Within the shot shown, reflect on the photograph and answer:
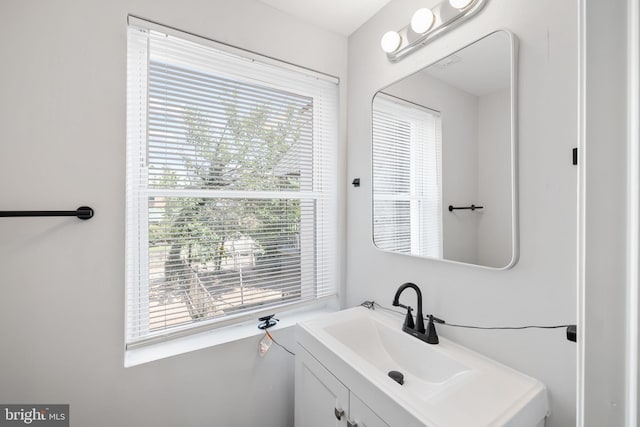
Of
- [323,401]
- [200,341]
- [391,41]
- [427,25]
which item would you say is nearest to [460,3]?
[427,25]

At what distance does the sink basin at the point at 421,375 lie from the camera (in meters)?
0.72

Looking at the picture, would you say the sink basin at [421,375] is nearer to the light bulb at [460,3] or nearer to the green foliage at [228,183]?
the green foliage at [228,183]

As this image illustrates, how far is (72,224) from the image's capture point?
1025mm

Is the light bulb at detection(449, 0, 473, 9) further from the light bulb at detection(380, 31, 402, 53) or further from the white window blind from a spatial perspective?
the white window blind

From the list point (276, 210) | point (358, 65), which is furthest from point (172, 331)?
point (358, 65)

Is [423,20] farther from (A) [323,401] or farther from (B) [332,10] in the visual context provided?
(A) [323,401]

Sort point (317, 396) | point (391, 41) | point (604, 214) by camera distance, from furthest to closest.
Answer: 1. point (391, 41)
2. point (317, 396)
3. point (604, 214)

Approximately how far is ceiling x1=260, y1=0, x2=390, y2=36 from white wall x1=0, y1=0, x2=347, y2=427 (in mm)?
470

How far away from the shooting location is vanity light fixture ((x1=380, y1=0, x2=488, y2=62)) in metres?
1.02

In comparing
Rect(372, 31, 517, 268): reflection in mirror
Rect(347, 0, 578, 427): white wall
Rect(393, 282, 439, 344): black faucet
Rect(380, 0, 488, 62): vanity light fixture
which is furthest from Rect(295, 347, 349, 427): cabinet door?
Rect(380, 0, 488, 62): vanity light fixture

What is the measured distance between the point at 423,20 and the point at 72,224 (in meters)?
1.59

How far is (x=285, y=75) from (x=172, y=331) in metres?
1.39

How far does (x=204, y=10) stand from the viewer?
4.09ft

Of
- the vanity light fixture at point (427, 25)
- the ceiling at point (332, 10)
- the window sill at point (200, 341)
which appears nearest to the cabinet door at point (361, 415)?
the window sill at point (200, 341)
